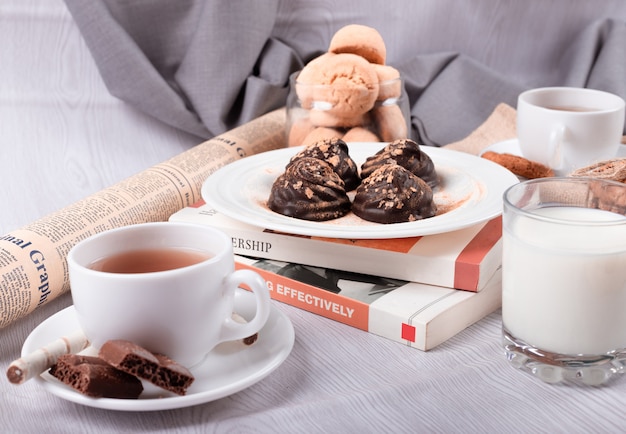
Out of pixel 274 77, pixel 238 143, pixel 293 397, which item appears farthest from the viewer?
pixel 274 77

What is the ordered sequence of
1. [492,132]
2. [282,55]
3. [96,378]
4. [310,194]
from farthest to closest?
[282,55], [492,132], [310,194], [96,378]

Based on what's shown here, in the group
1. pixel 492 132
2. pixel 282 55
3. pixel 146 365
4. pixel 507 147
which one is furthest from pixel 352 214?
pixel 282 55

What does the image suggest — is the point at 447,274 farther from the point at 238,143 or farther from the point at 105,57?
the point at 105,57

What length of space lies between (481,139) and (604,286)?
0.99m

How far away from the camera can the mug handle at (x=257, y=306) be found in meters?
0.85

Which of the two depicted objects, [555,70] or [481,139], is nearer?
[481,139]

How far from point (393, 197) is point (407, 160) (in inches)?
5.9

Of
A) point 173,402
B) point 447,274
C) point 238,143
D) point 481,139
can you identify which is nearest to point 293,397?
point 173,402

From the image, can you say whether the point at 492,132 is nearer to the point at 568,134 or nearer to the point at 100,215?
the point at 568,134

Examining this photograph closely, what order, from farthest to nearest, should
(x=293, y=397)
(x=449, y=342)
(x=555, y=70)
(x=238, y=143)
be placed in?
(x=555, y=70) < (x=238, y=143) < (x=449, y=342) < (x=293, y=397)

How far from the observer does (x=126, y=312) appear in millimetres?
799

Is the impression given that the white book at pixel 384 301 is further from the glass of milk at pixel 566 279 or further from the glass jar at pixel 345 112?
the glass jar at pixel 345 112

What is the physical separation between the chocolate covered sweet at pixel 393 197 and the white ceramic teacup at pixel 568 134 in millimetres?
437

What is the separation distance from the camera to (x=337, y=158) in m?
1.22
